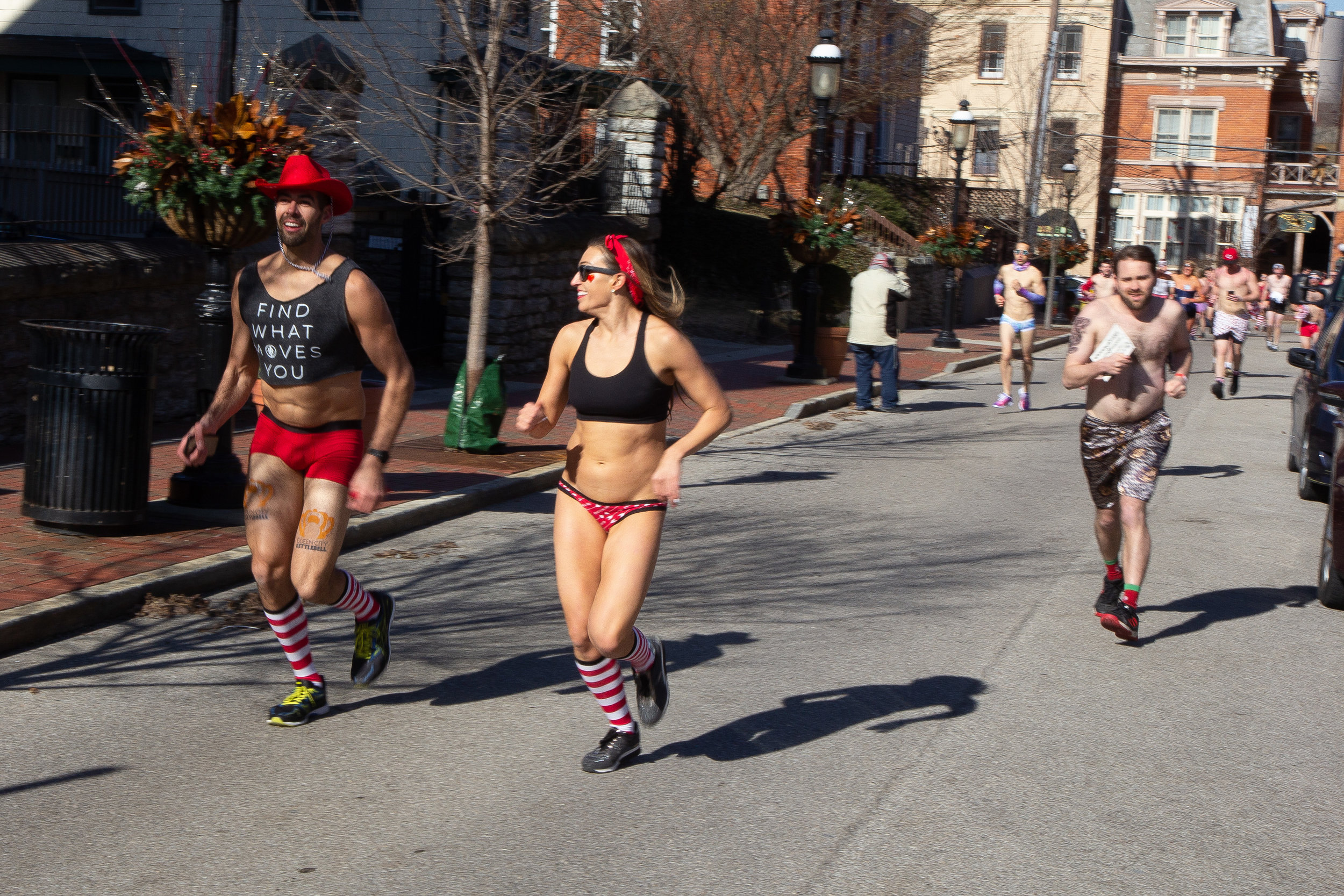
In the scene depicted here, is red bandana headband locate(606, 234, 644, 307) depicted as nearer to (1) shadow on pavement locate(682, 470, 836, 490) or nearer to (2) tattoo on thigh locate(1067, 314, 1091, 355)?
(2) tattoo on thigh locate(1067, 314, 1091, 355)

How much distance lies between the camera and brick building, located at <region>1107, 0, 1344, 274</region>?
55031 millimetres

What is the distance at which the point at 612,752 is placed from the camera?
475cm

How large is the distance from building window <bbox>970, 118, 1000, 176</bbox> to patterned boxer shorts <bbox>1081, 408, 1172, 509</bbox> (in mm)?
43510

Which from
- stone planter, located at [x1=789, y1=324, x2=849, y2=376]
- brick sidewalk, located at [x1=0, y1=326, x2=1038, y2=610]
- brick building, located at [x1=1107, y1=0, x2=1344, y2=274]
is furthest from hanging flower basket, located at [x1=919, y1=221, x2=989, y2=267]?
brick building, located at [x1=1107, y1=0, x2=1344, y2=274]

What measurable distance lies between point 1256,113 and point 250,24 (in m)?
45.9

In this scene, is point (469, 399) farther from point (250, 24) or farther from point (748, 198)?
point (748, 198)

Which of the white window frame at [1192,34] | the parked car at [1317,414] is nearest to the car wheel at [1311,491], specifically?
the parked car at [1317,414]

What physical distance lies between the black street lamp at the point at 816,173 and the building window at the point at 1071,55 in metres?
37.5

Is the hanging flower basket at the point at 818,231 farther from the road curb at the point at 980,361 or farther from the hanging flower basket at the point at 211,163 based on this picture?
the hanging flower basket at the point at 211,163

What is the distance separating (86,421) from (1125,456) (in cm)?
551

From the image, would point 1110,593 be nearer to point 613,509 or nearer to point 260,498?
point 613,509

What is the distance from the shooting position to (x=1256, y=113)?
54.8m

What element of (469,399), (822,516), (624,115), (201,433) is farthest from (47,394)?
(624,115)

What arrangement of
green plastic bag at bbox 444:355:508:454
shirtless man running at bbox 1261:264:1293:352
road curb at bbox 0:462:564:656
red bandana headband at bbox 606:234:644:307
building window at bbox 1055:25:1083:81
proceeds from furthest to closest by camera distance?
building window at bbox 1055:25:1083:81 → shirtless man running at bbox 1261:264:1293:352 → green plastic bag at bbox 444:355:508:454 → road curb at bbox 0:462:564:656 → red bandana headband at bbox 606:234:644:307
